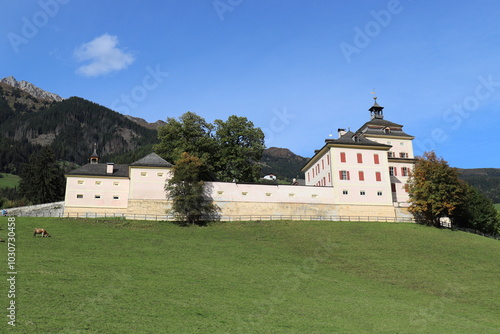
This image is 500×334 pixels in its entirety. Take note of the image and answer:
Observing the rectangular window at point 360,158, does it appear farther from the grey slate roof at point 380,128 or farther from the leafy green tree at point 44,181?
the leafy green tree at point 44,181

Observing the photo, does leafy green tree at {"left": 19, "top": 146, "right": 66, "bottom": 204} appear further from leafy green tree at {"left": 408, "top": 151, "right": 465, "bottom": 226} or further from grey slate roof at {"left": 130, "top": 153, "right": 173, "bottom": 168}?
leafy green tree at {"left": 408, "top": 151, "right": 465, "bottom": 226}

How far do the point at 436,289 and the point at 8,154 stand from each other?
610ft

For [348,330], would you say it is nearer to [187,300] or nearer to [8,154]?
[187,300]

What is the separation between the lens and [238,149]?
58438 millimetres

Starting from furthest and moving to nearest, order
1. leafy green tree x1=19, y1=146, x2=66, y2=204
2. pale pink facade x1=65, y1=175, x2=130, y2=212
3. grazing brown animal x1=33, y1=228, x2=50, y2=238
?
leafy green tree x1=19, y1=146, x2=66, y2=204 < pale pink facade x1=65, y1=175, x2=130, y2=212 < grazing brown animal x1=33, y1=228, x2=50, y2=238

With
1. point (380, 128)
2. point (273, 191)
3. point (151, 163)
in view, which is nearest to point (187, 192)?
point (151, 163)

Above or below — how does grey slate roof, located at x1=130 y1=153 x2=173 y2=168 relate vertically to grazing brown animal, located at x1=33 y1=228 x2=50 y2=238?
above

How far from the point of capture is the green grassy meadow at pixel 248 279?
1661 centimetres

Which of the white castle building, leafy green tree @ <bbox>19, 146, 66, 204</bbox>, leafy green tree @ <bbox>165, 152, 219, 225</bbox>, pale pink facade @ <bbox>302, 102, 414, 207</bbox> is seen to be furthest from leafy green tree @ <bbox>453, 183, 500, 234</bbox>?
leafy green tree @ <bbox>19, 146, 66, 204</bbox>

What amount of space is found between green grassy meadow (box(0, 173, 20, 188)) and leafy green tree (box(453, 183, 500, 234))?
138 metres

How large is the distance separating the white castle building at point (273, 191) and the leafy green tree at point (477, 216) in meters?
8.10

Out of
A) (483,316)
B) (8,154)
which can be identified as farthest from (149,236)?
(8,154)

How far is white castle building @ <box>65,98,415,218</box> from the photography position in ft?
162

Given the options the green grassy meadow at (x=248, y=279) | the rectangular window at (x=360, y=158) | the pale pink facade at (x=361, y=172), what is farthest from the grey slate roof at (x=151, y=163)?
the rectangular window at (x=360, y=158)
